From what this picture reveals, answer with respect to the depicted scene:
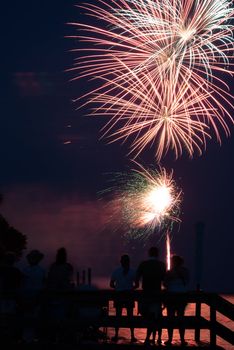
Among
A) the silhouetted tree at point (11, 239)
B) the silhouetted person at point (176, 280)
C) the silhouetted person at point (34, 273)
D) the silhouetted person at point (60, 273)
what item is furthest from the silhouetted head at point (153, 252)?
the silhouetted tree at point (11, 239)

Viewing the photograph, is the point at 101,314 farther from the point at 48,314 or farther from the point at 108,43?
the point at 108,43

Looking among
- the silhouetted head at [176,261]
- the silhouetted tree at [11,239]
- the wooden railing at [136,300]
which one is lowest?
the wooden railing at [136,300]

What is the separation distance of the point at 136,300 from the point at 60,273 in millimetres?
1671

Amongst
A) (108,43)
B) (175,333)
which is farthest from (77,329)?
(108,43)

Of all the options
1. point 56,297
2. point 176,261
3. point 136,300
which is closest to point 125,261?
point 176,261

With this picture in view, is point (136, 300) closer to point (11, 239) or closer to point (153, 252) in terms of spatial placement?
point (153, 252)

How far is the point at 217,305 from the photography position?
1533cm

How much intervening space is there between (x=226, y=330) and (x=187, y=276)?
220 cm

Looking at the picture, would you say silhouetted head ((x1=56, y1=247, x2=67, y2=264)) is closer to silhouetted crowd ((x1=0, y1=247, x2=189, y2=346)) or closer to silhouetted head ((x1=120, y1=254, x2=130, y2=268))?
silhouetted crowd ((x1=0, y1=247, x2=189, y2=346))

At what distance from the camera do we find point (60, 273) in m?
15.9

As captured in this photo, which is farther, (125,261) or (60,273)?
(125,261)

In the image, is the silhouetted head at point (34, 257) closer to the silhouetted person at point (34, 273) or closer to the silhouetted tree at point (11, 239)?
the silhouetted person at point (34, 273)

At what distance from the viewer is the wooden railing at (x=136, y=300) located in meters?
14.8

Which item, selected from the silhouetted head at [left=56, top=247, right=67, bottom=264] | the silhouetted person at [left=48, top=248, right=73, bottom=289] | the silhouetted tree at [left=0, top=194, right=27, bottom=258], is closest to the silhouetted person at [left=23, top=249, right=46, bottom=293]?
the silhouetted person at [left=48, top=248, right=73, bottom=289]
